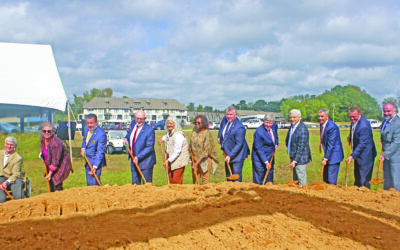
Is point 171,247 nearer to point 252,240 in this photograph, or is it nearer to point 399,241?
point 252,240

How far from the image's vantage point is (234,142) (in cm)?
625

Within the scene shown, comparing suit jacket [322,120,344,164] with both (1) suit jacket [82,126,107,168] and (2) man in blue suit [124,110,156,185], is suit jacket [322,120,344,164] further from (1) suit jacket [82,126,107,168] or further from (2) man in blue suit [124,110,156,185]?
(1) suit jacket [82,126,107,168]

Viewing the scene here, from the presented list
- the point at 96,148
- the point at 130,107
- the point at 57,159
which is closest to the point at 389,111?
the point at 96,148

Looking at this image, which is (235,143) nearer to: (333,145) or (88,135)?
(333,145)

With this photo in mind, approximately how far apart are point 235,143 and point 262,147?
0.51 meters

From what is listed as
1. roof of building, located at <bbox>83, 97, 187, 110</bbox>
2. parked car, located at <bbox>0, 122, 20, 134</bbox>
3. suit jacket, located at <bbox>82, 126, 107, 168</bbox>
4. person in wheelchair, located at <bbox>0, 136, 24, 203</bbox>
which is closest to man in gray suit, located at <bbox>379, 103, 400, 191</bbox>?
suit jacket, located at <bbox>82, 126, 107, 168</bbox>

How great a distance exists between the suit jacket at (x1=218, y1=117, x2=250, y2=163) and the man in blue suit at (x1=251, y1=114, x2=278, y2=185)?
0.25m

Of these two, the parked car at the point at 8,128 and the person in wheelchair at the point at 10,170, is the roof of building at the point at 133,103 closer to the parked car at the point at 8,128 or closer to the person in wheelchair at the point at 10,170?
the parked car at the point at 8,128

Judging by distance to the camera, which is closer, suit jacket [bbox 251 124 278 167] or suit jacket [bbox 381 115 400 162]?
suit jacket [bbox 381 115 400 162]

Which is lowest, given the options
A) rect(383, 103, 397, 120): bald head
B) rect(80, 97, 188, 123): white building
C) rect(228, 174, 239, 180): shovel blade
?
rect(228, 174, 239, 180): shovel blade

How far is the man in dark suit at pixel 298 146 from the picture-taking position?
580 cm

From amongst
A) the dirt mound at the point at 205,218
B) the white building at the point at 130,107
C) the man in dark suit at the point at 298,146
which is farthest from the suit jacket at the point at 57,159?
the white building at the point at 130,107

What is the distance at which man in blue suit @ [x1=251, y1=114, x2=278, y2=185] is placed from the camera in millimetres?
6121

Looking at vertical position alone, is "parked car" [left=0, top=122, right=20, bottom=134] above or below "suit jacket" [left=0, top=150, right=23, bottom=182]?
above
